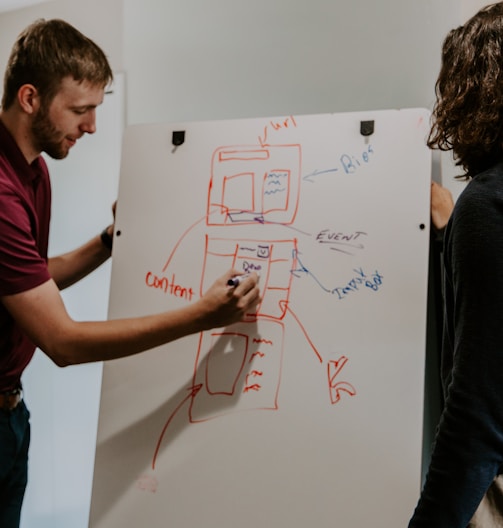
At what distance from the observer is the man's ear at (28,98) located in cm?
134

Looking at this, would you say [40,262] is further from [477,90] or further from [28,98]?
[477,90]

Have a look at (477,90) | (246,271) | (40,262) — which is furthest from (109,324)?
(477,90)

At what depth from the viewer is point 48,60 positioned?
4.39 ft

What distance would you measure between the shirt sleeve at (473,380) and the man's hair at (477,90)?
13 centimetres

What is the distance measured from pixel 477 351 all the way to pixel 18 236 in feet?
2.87

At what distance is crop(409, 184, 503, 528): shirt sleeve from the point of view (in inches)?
30.5

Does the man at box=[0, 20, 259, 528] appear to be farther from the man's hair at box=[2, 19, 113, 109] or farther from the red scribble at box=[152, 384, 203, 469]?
the red scribble at box=[152, 384, 203, 469]

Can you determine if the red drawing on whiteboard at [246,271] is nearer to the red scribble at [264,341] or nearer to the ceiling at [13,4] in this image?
the red scribble at [264,341]

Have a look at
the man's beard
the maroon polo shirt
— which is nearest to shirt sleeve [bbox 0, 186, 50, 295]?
the maroon polo shirt

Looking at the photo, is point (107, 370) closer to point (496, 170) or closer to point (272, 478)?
point (272, 478)

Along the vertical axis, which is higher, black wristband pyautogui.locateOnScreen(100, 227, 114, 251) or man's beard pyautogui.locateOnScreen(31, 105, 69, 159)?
man's beard pyautogui.locateOnScreen(31, 105, 69, 159)

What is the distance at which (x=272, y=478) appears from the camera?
1.26 meters

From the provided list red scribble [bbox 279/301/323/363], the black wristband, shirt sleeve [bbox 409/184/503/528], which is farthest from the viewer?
the black wristband

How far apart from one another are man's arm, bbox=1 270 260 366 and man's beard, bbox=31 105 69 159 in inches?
14.5
